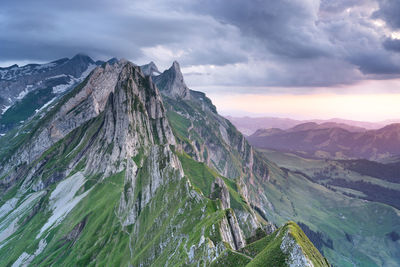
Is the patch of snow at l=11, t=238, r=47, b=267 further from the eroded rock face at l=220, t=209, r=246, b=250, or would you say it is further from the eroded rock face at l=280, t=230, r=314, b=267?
the eroded rock face at l=280, t=230, r=314, b=267

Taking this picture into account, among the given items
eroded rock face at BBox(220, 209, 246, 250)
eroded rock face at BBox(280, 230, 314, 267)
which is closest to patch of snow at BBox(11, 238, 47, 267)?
eroded rock face at BBox(220, 209, 246, 250)

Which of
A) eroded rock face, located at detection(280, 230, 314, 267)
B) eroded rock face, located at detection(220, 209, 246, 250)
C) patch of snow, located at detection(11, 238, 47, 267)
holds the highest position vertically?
eroded rock face, located at detection(280, 230, 314, 267)

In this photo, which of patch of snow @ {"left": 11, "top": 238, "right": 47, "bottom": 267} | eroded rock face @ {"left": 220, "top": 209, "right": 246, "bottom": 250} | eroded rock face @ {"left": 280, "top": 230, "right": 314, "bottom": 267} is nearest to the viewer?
eroded rock face @ {"left": 280, "top": 230, "right": 314, "bottom": 267}

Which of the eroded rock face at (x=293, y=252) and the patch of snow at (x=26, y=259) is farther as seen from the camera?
the patch of snow at (x=26, y=259)

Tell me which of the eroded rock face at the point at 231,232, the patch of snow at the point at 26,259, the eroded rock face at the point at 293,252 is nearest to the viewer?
the eroded rock face at the point at 293,252

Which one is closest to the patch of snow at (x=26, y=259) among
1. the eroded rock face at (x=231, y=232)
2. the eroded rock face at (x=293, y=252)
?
the eroded rock face at (x=231, y=232)

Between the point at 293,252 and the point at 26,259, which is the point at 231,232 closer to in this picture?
the point at 293,252

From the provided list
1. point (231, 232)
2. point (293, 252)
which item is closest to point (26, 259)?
point (231, 232)

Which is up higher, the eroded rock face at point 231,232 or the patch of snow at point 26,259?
the eroded rock face at point 231,232

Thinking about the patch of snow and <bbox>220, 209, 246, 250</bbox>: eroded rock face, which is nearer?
<bbox>220, 209, 246, 250</bbox>: eroded rock face

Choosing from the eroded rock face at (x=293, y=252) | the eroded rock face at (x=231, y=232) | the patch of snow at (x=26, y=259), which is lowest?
the patch of snow at (x=26, y=259)

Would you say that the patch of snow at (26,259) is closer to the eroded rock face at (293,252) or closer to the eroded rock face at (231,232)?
the eroded rock face at (231,232)

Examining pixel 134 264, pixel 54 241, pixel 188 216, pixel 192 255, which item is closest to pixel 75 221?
pixel 54 241

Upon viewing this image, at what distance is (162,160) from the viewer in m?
136
